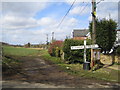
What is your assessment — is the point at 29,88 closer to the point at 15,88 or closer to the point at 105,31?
the point at 15,88

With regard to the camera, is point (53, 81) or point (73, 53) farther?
point (73, 53)

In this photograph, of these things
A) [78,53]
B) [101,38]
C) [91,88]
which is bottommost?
[91,88]

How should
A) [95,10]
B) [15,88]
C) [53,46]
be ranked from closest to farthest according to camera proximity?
[15,88]
[95,10]
[53,46]

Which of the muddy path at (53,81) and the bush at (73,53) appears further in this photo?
the bush at (73,53)

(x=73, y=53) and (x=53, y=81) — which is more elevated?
(x=73, y=53)

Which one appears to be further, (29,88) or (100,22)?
(100,22)

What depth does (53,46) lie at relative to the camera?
31094mm

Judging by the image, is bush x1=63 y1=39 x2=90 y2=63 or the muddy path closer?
the muddy path

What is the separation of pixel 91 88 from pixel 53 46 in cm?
2343

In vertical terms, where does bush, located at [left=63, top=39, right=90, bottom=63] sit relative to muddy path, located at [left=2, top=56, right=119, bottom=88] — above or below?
above

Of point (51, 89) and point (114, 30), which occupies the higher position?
point (114, 30)

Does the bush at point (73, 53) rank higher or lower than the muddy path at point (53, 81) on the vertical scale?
higher

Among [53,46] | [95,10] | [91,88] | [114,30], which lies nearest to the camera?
[91,88]

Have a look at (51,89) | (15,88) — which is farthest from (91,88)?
(15,88)
